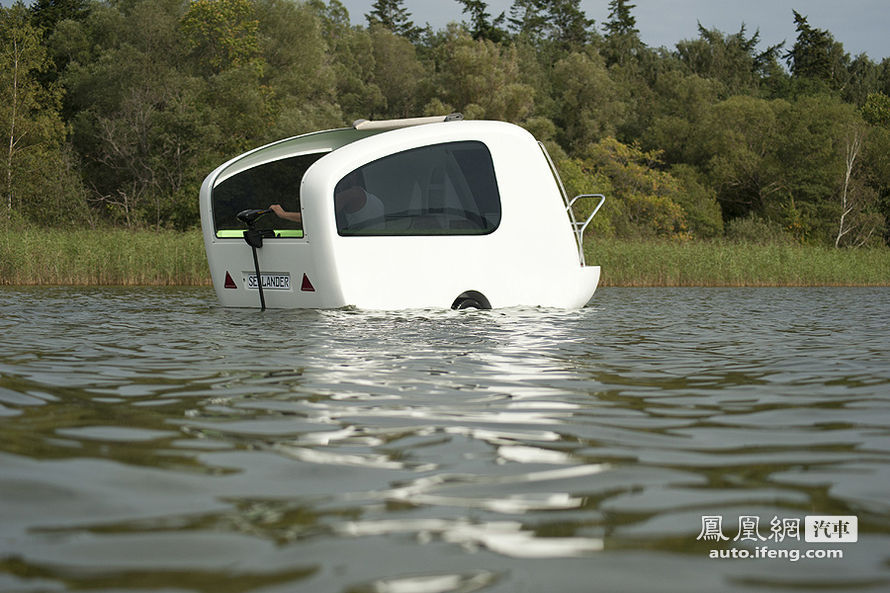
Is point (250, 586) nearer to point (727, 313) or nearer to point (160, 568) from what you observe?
point (160, 568)

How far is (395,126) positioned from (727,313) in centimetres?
428

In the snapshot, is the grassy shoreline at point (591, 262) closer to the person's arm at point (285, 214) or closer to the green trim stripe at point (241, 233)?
the green trim stripe at point (241, 233)

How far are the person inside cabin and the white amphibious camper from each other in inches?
0.4

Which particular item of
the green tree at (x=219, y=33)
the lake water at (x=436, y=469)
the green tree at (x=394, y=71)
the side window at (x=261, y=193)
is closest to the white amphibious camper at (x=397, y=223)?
the side window at (x=261, y=193)

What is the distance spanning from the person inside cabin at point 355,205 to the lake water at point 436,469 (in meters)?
2.33

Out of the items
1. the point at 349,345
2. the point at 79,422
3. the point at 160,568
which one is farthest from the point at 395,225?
the point at 160,568

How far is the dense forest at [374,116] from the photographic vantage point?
140ft

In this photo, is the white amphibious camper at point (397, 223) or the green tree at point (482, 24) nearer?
the white amphibious camper at point (397, 223)

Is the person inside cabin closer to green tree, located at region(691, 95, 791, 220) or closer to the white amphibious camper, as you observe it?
the white amphibious camper

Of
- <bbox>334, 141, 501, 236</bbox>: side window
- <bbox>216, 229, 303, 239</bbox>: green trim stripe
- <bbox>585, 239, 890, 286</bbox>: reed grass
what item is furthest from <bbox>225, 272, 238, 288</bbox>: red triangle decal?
<bbox>585, 239, 890, 286</bbox>: reed grass

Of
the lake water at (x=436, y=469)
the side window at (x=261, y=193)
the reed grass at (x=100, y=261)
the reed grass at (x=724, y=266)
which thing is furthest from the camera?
the reed grass at (x=724, y=266)

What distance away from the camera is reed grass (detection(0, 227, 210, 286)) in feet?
58.6

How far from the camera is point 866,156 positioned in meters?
51.3

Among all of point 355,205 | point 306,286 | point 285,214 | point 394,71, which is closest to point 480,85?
point 394,71
